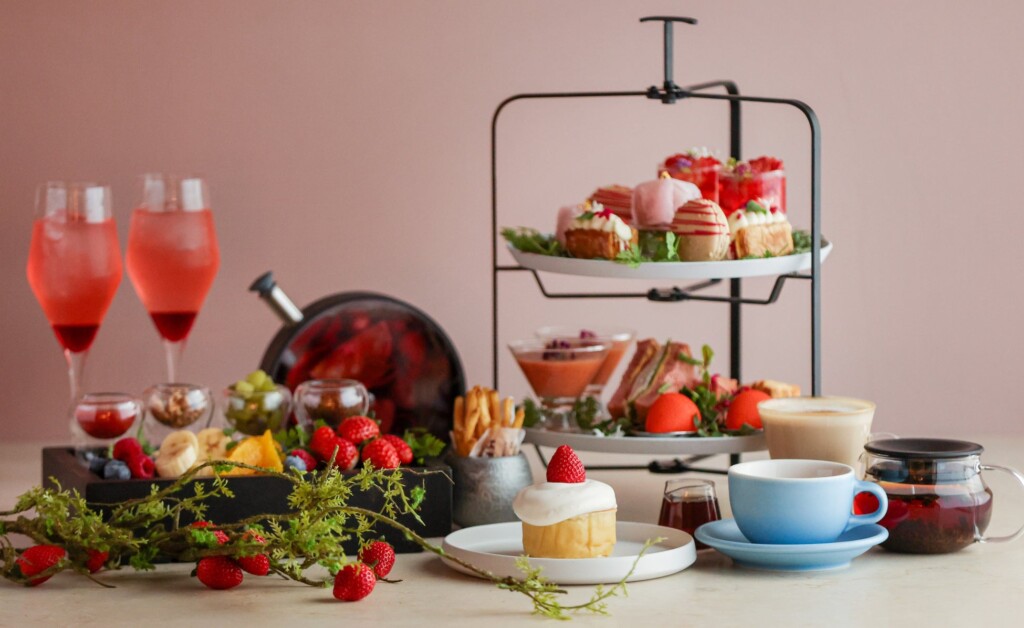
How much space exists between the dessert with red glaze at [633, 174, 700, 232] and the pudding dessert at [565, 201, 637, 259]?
24mm

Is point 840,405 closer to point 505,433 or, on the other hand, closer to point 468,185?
point 505,433

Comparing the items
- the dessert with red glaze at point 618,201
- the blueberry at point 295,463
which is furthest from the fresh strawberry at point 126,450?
the dessert with red glaze at point 618,201

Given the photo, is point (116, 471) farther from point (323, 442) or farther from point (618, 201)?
point (618, 201)

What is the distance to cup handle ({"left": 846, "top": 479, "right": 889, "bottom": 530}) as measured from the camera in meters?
1.43

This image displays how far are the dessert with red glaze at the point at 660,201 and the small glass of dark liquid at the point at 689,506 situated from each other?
1.14ft

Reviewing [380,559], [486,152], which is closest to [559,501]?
[380,559]

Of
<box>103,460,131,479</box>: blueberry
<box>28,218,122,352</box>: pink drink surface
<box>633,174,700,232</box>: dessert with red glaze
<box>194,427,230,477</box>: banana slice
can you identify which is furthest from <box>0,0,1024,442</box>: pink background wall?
<box>103,460,131,479</box>: blueberry

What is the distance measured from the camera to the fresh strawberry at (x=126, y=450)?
1.56 metres

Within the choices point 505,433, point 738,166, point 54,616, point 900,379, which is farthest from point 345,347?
point 900,379

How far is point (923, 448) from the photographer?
150cm

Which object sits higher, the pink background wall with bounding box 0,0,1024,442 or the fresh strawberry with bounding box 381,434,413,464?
the pink background wall with bounding box 0,0,1024,442

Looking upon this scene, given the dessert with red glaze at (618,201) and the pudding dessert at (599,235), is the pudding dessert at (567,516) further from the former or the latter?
the dessert with red glaze at (618,201)

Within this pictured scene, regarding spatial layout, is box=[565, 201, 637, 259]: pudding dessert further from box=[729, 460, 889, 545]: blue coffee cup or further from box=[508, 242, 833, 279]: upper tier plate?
box=[729, 460, 889, 545]: blue coffee cup

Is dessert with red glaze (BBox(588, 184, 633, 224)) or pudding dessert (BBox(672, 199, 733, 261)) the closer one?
pudding dessert (BBox(672, 199, 733, 261))
